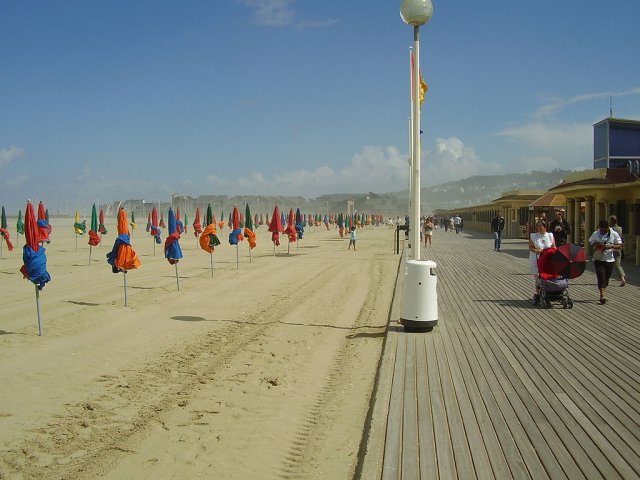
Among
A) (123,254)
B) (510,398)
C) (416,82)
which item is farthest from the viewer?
(123,254)

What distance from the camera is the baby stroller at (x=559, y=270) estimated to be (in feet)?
28.8

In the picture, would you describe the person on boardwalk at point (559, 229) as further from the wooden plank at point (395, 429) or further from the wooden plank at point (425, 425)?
the wooden plank at point (395, 429)

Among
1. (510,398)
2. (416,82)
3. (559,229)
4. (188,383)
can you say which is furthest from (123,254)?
(559,229)

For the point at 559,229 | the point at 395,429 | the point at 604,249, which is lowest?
the point at 395,429

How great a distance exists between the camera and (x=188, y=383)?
628 centimetres

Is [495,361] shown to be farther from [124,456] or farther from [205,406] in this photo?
[124,456]

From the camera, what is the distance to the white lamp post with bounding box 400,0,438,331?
703 centimetres

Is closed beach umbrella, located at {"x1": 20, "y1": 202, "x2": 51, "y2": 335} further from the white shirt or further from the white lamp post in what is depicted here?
the white shirt

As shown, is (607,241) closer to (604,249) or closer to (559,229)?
(604,249)

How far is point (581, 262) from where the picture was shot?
871 centimetres

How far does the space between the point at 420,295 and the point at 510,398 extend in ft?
8.19

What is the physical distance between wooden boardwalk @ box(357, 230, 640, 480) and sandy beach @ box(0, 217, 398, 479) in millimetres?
461

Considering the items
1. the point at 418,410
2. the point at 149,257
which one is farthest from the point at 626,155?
the point at 418,410

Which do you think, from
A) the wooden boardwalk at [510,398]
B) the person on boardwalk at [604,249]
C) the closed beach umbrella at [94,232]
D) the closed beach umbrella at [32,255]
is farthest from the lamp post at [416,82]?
the closed beach umbrella at [94,232]
